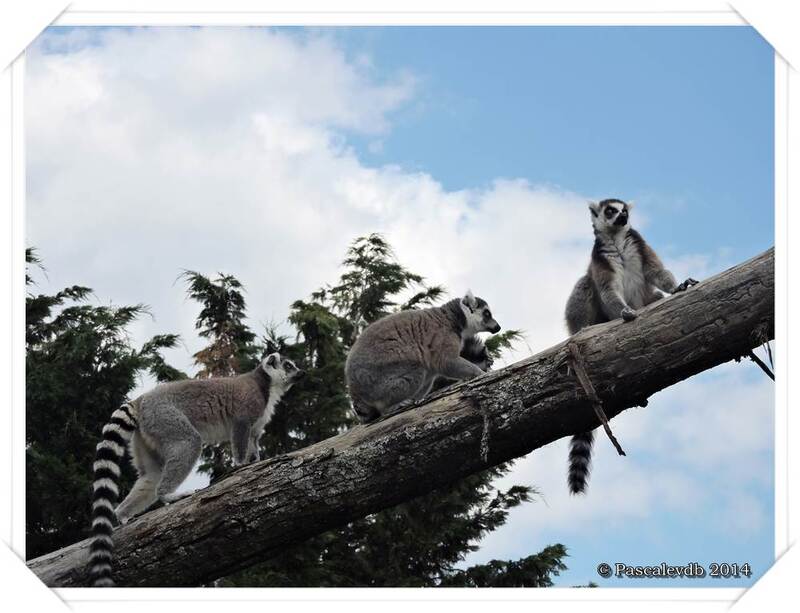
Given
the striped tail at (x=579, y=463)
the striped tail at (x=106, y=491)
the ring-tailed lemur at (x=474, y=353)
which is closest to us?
the striped tail at (x=106, y=491)

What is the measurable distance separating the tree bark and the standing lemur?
36.2 inches

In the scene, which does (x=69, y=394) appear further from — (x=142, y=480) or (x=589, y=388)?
(x=589, y=388)

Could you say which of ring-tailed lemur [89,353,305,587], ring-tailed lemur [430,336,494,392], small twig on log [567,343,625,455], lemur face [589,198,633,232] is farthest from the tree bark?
ring-tailed lemur [430,336,494,392]

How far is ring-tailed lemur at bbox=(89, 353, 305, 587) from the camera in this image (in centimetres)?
552

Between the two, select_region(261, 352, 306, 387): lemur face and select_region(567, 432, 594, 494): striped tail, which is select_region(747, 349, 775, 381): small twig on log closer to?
select_region(567, 432, 594, 494): striped tail

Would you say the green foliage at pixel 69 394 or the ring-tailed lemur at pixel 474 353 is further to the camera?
the green foliage at pixel 69 394

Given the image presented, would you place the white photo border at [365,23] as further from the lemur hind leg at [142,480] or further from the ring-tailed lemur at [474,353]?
the ring-tailed lemur at [474,353]

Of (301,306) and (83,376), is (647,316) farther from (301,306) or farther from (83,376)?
(83,376)

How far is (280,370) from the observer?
780 centimetres

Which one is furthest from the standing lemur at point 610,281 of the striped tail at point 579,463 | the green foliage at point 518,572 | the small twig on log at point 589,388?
the green foliage at point 518,572

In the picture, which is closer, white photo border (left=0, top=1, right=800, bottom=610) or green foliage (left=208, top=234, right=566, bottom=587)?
white photo border (left=0, top=1, right=800, bottom=610)

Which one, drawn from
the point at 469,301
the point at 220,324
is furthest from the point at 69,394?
the point at 469,301

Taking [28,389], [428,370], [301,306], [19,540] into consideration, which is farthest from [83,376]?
[428,370]

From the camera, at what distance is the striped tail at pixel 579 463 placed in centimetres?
602
